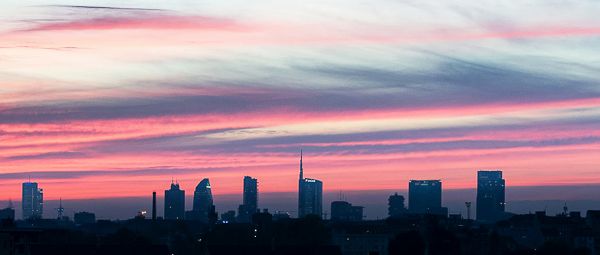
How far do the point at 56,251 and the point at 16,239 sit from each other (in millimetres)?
33627

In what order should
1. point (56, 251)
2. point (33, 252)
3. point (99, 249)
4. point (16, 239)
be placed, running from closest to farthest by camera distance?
point (16, 239)
point (33, 252)
point (56, 251)
point (99, 249)

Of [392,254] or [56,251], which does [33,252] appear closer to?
[56,251]

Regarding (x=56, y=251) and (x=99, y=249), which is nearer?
(x=56, y=251)

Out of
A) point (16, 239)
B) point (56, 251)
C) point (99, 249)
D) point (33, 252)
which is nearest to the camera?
point (16, 239)

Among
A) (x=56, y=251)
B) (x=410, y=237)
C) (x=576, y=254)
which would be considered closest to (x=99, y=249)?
(x=56, y=251)

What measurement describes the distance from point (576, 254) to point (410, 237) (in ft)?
75.7

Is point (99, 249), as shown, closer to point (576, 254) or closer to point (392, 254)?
point (392, 254)

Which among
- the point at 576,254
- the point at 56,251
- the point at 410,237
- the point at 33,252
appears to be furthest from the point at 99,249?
the point at 576,254

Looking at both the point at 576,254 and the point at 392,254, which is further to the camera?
the point at 576,254

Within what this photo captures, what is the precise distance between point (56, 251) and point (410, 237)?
44.0 m

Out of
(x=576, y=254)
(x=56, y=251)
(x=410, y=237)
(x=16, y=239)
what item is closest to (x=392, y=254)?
(x=410, y=237)

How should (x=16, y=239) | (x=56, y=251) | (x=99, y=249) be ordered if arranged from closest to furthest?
(x=16, y=239) < (x=56, y=251) < (x=99, y=249)

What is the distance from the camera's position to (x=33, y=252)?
169 metres

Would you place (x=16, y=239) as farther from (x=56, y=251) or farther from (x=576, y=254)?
(x=576, y=254)
